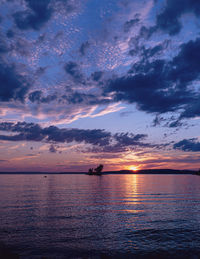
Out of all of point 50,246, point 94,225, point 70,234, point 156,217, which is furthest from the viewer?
point 156,217

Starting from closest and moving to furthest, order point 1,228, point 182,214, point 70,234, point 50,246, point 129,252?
point 129,252
point 50,246
point 70,234
point 1,228
point 182,214

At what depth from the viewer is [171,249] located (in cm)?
2516

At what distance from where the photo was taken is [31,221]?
3688 centimetres

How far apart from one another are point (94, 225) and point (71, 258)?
525 inches

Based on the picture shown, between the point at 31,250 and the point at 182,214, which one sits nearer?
the point at 31,250

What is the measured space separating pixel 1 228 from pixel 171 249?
2459 centimetres

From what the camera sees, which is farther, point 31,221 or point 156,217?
point 156,217

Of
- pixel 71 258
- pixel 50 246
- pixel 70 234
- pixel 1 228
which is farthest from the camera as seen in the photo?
pixel 1 228

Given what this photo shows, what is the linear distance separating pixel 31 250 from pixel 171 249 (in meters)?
16.4

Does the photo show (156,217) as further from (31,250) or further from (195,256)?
(31,250)

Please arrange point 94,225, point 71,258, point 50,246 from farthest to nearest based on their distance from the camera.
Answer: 1. point 94,225
2. point 50,246
3. point 71,258

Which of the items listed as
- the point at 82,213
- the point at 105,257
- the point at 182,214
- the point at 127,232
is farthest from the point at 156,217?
the point at 105,257

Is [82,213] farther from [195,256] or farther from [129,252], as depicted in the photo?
[195,256]

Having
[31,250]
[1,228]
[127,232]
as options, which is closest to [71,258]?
[31,250]
